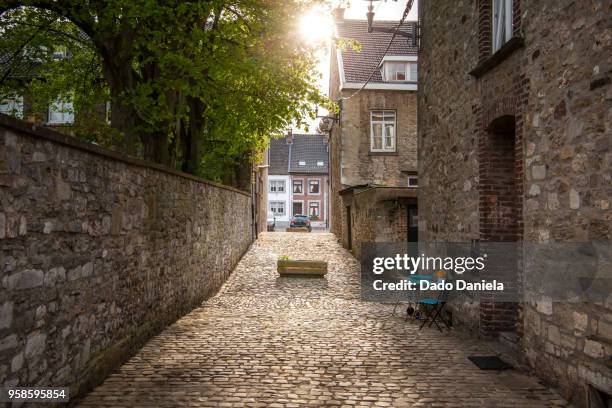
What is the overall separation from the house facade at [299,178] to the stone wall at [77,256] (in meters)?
46.5

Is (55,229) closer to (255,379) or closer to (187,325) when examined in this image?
(255,379)

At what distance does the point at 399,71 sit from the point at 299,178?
107 feet

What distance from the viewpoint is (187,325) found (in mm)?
8250

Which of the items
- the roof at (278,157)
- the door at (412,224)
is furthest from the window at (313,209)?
the door at (412,224)

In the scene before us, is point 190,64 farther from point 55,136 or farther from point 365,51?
point 365,51

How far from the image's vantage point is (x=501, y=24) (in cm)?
707

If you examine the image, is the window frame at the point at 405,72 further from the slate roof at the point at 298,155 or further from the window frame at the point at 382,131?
the slate roof at the point at 298,155

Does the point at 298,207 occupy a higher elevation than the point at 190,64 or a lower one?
lower

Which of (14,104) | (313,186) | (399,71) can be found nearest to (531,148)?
(14,104)

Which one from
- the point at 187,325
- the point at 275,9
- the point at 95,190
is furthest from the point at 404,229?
the point at 95,190

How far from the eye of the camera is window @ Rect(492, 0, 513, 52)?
6.82 meters

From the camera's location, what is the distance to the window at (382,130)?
76.1 feet

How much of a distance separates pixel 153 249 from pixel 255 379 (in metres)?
2.81

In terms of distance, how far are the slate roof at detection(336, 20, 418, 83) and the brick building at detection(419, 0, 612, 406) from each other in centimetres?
1424
